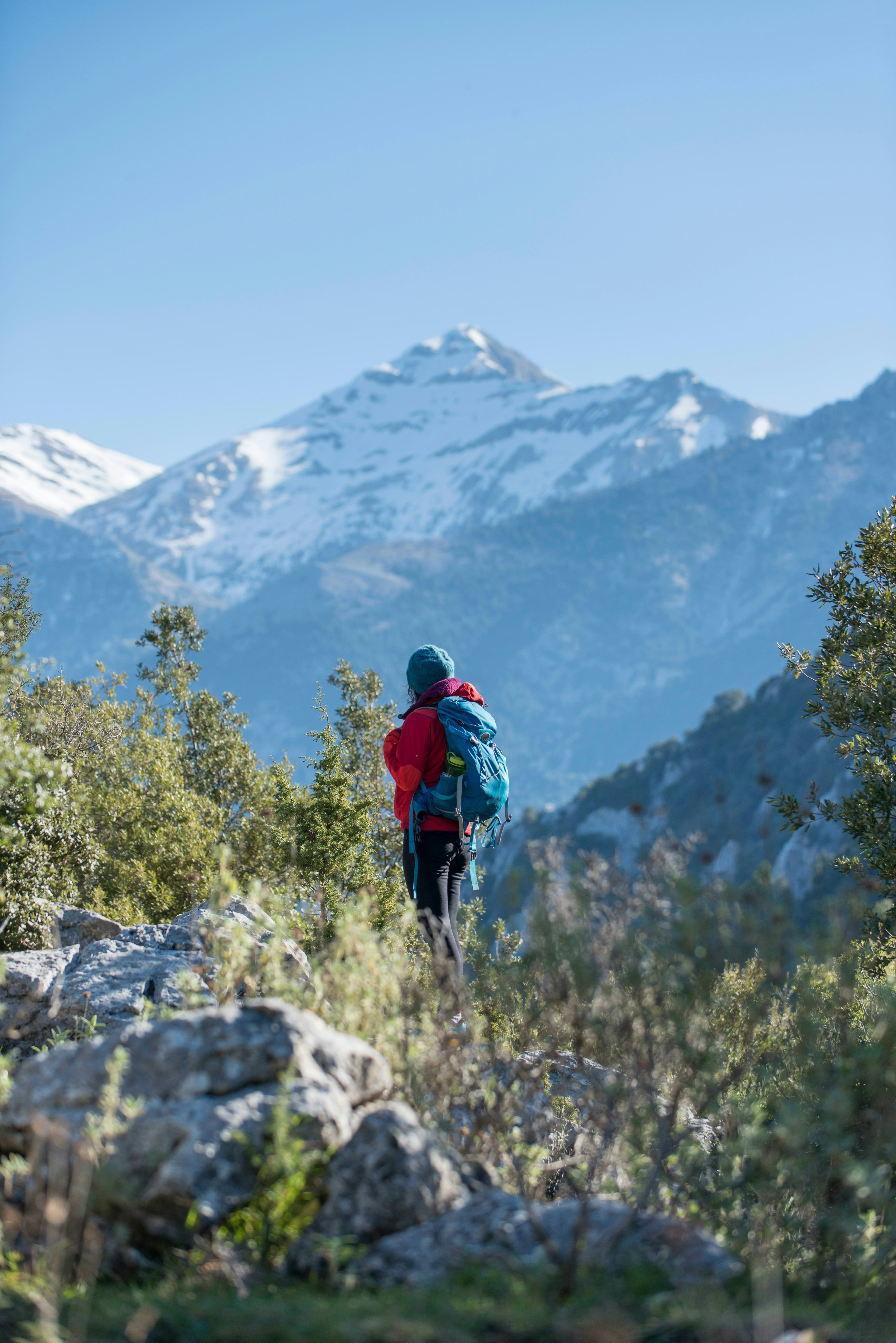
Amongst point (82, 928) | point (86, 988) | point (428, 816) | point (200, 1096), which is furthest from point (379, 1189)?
point (82, 928)

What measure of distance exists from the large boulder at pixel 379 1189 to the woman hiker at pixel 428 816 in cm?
345

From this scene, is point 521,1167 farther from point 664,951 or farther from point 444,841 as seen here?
point 444,841

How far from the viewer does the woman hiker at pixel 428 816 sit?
8.02m

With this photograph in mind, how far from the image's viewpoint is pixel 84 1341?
11.0ft

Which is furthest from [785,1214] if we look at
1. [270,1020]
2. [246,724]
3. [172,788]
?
[246,724]

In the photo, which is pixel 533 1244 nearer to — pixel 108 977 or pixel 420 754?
pixel 108 977

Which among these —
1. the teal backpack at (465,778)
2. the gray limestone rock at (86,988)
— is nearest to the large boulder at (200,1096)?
the gray limestone rock at (86,988)

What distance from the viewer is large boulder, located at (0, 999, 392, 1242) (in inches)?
156

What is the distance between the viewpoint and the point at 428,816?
Result: 321 inches

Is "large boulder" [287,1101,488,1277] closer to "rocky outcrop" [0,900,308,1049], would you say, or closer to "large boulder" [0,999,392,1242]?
"large boulder" [0,999,392,1242]

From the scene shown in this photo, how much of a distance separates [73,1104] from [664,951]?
2.80 m

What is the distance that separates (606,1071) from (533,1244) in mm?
1631

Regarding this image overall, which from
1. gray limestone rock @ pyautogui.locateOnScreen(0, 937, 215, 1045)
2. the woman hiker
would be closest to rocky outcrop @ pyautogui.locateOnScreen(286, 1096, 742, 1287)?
gray limestone rock @ pyautogui.locateOnScreen(0, 937, 215, 1045)

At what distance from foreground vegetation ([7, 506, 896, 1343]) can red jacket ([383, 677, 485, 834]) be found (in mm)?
1047
